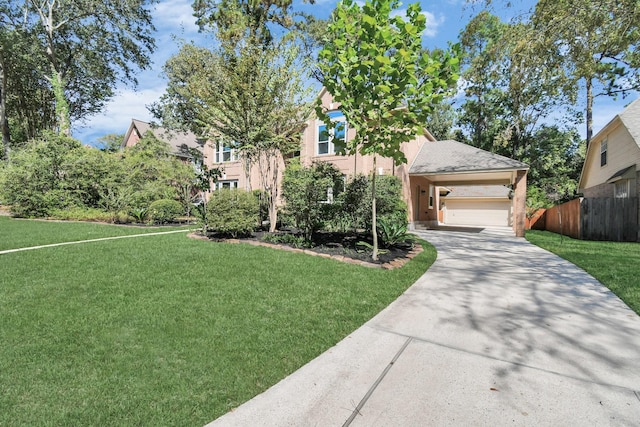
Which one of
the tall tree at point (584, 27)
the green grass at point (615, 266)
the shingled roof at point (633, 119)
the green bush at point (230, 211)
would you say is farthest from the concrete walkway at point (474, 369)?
the shingled roof at point (633, 119)

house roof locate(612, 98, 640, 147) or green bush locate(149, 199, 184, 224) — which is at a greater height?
house roof locate(612, 98, 640, 147)

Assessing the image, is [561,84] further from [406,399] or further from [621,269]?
[406,399]

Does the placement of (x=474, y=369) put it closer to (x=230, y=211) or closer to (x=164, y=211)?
(x=230, y=211)

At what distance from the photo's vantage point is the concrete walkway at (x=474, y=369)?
2.05 meters

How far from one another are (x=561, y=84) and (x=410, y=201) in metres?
8.37

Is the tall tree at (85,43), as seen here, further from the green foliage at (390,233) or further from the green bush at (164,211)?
the green foliage at (390,233)

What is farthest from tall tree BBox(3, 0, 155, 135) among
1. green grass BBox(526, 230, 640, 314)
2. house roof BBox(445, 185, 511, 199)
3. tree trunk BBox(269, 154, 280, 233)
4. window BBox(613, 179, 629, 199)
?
window BBox(613, 179, 629, 199)

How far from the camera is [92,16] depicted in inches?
858

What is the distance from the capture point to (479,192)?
26.8 m

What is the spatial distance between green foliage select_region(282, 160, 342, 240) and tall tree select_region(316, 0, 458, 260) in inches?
72.0

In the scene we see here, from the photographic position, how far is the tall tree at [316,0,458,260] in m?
5.16

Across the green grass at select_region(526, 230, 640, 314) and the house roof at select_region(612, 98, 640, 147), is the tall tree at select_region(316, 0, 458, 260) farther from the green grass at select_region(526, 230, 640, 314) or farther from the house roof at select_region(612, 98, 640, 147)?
the house roof at select_region(612, 98, 640, 147)

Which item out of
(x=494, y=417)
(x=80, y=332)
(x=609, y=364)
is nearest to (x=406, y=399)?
(x=494, y=417)

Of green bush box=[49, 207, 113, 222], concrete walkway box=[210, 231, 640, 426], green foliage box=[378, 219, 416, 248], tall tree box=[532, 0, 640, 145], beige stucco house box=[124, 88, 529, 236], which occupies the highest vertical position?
tall tree box=[532, 0, 640, 145]
